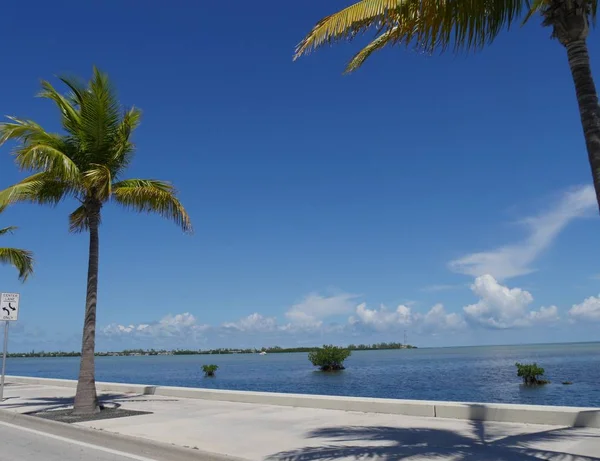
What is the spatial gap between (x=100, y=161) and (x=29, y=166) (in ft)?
5.81

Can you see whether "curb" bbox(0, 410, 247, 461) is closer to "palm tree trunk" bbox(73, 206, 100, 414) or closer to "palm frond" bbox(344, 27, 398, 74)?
"palm tree trunk" bbox(73, 206, 100, 414)

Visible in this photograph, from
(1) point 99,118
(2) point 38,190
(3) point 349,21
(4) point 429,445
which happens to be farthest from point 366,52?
(2) point 38,190

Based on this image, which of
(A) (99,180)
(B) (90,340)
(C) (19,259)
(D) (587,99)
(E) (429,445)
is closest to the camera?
(D) (587,99)

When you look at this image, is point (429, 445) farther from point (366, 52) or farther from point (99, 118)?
point (99, 118)

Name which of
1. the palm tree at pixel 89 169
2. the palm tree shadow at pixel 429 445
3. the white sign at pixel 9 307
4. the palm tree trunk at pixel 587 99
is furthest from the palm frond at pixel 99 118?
the palm tree trunk at pixel 587 99

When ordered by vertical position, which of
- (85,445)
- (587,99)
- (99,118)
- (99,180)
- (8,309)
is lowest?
(85,445)

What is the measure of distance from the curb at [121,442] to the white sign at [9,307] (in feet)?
15.2

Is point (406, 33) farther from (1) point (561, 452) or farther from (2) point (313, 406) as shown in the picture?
(2) point (313, 406)

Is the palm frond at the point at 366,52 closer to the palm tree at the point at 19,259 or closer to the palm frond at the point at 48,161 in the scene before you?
the palm frond at the point at 48,161

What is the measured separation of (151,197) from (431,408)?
8.36m

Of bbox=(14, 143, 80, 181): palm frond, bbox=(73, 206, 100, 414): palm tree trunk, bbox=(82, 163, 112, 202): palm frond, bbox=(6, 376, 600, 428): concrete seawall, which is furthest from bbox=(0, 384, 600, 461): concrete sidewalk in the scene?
bbox=(14, 143, 80, 181): palm frond

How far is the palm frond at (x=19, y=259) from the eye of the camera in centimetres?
2216

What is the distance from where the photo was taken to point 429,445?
8180 millimetres

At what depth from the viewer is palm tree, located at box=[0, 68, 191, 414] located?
13008 mm
